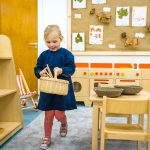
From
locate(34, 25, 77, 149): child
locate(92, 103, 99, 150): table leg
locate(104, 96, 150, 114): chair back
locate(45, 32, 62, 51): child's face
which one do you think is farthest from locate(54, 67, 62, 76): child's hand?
locate(104, 96, 150, 114): chair back

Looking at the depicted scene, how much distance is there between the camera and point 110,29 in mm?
4641

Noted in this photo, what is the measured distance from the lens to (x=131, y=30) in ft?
15.1

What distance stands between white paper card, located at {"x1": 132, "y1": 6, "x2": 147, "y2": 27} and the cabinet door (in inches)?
70.0

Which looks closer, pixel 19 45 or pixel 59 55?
pixel 59 55

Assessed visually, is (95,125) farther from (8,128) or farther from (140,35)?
(140,35)

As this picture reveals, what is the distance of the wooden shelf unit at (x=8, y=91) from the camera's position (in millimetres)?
2824

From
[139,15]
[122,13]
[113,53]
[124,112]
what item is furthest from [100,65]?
[124,112]

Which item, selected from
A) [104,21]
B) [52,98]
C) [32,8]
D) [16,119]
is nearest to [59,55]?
[52,98]

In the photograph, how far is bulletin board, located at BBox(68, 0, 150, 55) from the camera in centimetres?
457

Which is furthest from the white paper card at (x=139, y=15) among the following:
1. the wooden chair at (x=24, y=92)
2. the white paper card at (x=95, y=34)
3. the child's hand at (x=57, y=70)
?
the child's hand at (x=57, y=70)

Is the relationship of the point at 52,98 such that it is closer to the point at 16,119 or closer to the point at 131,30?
the point at 16,119

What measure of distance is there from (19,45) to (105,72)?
1.80 m

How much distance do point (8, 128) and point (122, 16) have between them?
2.79 m

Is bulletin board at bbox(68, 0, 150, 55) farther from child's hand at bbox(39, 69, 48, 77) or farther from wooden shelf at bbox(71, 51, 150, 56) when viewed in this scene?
child's hand at bbox(39, 69, 48, 77)
